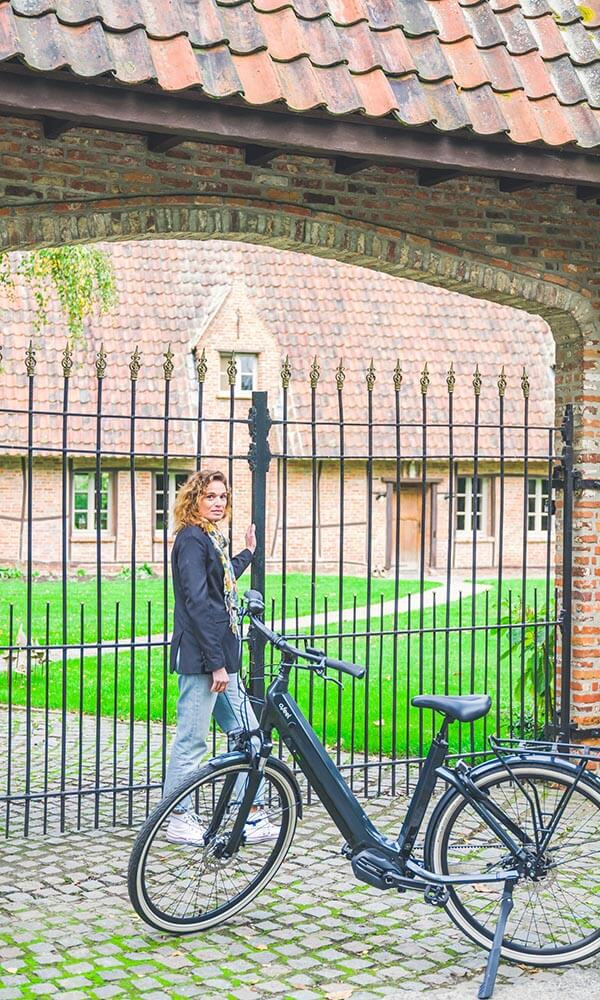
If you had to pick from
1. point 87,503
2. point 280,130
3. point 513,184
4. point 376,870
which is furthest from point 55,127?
point 87,503

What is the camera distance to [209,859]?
4996 mm

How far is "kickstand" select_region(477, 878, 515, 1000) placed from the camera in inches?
170

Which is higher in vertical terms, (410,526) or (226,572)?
(226,572)

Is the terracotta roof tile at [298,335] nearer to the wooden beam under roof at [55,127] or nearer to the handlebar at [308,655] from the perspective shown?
the wooden beam under roof at [55,127]

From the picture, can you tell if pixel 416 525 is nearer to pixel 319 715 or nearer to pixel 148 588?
pixel 148 588

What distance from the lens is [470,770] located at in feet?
15.4

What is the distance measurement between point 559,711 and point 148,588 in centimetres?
1358

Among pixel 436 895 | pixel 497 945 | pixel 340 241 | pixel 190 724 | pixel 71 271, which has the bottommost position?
pixel 497 945

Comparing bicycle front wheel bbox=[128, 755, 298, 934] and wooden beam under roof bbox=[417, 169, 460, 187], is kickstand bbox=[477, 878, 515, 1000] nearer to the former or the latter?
bicycle front wheel bbox=[128, 755, 298, 934]

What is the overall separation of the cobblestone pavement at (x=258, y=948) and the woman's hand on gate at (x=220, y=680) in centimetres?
91

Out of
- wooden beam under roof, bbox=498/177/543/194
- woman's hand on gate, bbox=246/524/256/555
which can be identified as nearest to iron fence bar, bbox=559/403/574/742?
wooden beam under roof, bbox=498/177/543/194

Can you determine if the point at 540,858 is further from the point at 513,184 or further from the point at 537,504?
the point at 537,504

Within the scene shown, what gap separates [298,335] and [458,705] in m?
Answer: 20.1

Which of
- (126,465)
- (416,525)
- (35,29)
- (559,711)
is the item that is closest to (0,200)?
(35,29)
